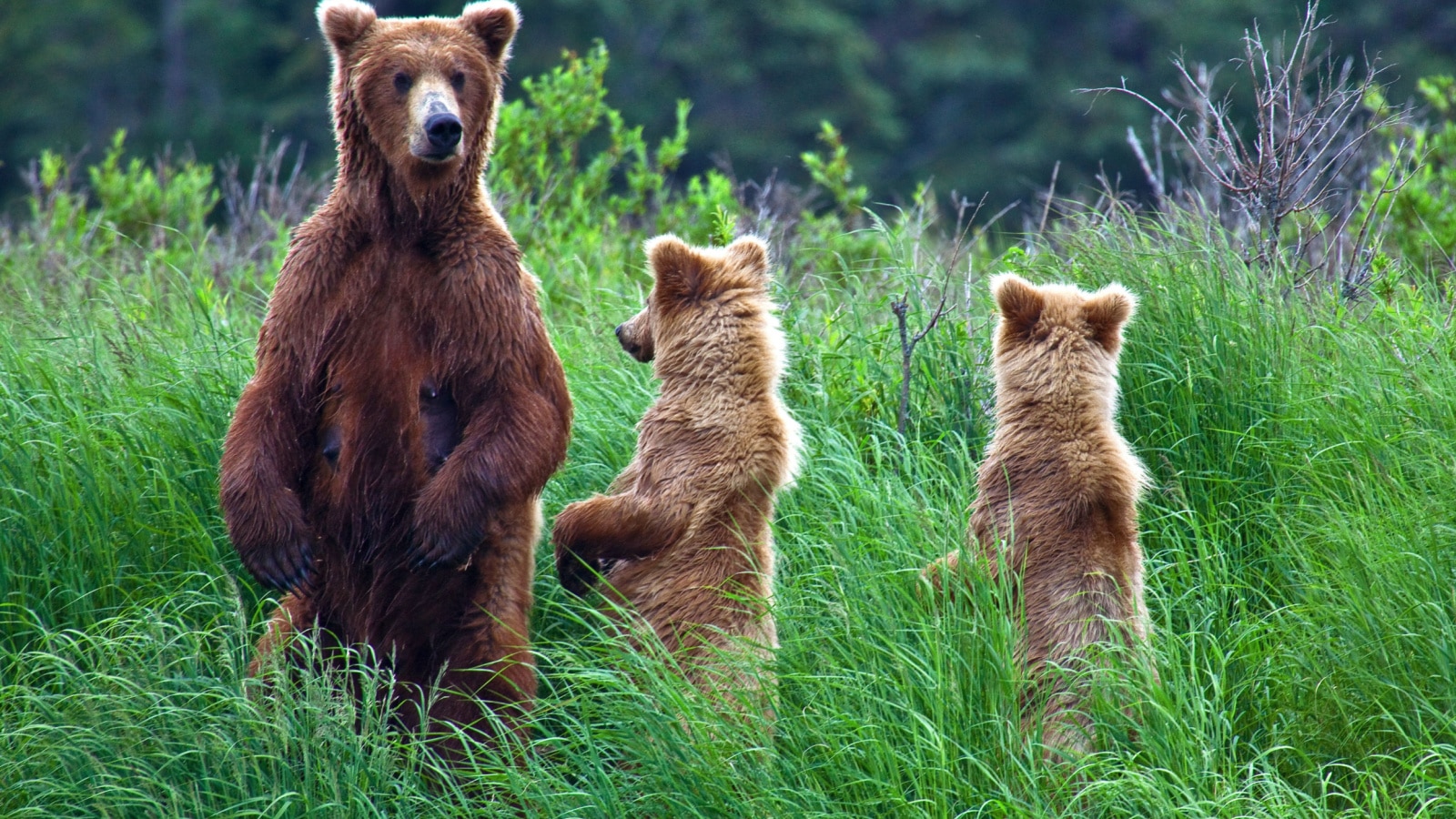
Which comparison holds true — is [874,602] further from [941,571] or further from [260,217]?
[260,217]

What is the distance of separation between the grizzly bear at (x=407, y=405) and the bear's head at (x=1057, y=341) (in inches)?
Answer: 45.4

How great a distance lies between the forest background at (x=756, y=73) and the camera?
19.8 m

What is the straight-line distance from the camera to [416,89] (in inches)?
142

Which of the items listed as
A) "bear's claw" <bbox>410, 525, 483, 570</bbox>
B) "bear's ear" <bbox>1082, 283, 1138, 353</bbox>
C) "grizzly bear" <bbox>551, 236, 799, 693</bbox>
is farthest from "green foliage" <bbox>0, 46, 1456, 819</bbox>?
"bear's ear" <bbox>1082, 283, 1138, 353</bbox>

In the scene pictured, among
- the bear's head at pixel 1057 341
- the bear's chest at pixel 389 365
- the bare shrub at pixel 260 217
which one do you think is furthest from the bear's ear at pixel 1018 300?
the bare shrub at pixel 260 217

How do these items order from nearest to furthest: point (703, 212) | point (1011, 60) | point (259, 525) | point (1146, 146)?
point (259, 525) < point (703, 212) < point (1146, 146) < point (1011, 60)

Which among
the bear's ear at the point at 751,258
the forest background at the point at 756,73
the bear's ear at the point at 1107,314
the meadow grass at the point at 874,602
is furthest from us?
the forest background at the point at 756,73

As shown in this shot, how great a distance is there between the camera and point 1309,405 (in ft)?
14.2

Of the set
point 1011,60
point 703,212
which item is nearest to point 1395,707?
point 703,212

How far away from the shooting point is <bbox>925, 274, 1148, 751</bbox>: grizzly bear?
11.3 ft

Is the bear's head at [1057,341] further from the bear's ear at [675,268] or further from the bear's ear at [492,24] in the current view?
the bear's ear at [492,24]

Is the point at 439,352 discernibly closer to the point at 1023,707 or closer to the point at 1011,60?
the point at 1023,707

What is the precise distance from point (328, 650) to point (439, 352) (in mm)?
820

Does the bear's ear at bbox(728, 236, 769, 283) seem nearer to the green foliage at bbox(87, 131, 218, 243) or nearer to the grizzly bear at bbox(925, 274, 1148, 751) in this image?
the grizzly bear at bbox(925, 274, 1148, 751)
